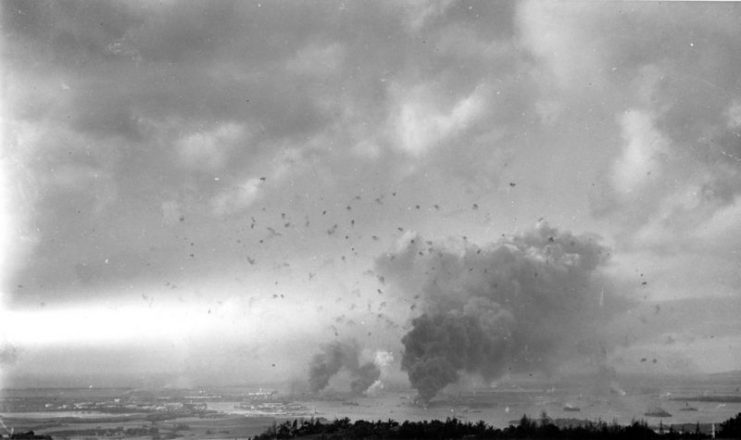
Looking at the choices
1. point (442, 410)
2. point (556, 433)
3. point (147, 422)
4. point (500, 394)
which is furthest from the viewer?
point (500, 394)

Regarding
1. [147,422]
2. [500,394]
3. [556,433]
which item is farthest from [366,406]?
[556,433]

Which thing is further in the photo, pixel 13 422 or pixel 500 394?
pixel 500 394

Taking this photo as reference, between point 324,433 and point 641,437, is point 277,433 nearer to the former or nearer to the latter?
point 324,433

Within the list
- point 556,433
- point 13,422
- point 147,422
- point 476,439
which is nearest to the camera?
point 476,439

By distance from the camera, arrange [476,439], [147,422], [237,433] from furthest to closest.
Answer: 1. [147,422]
2. [237,433]
3. [476,439]

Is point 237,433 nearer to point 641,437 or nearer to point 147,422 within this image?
point 147,422

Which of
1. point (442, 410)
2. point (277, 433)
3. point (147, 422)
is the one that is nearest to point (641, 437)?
point (277, 433)

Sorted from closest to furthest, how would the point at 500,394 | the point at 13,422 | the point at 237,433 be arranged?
the point at 237,433 → the point at 13,422 → the point at 500,394

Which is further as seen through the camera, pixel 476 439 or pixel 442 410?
pixel 442 410

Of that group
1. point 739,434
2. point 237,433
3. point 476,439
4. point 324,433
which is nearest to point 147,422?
point 237,433
